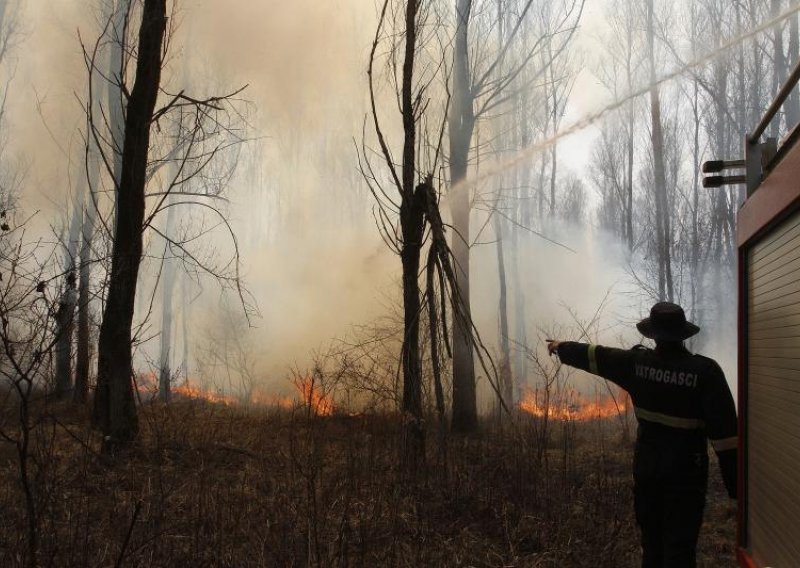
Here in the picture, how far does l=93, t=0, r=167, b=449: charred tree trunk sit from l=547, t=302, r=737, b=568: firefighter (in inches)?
216

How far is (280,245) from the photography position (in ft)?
106

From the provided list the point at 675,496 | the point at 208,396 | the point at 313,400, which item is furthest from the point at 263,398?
the point at 675,496

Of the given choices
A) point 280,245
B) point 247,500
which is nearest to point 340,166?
point 280,245

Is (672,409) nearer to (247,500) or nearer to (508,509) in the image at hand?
(508,509)

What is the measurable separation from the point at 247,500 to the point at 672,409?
3.56m

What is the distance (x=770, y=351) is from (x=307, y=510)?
3.23 metres

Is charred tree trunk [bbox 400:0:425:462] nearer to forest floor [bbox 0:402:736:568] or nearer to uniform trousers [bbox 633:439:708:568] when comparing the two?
forest floor [bbox 0:402:736:568]

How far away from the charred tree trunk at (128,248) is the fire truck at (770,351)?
6.00m

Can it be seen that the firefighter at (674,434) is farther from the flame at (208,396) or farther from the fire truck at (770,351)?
the flame at (208,396)

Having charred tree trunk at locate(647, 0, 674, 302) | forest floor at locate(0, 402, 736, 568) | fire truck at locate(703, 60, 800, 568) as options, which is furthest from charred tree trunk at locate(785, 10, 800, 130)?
fire truck at locate(703, 60, 800, 568)

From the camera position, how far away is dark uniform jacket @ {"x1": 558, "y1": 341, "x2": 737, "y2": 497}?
3.21 meters

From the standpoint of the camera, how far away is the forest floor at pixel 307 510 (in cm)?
398

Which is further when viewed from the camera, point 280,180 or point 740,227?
point 280,180

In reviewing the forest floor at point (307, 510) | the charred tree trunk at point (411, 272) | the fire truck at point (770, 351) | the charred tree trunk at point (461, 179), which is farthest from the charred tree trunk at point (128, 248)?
the fire truck at point (770, 351)
